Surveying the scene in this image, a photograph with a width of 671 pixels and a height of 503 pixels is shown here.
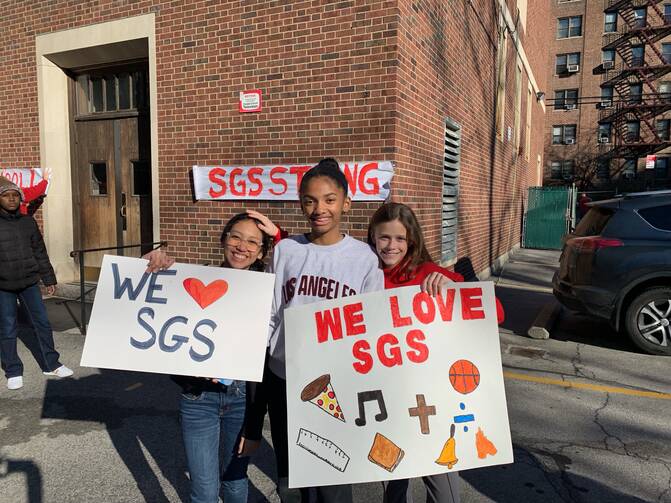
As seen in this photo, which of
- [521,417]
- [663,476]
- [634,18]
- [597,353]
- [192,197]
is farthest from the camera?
[634,18]

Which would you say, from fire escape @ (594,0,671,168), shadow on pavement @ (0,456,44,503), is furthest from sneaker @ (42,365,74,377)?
fire escape @ (594,0,671,168)

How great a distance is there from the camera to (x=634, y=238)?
18.7ft

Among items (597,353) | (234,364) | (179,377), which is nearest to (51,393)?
(179,377)

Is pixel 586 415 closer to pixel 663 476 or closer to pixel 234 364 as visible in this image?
pixel 663 476

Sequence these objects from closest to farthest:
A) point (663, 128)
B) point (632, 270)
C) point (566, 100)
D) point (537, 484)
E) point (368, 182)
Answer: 1. point (537, 484)
2. point (368, 182)
3. point (632, 270)
4. point (663, 128)
5. point (566, 100)

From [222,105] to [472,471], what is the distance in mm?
5027

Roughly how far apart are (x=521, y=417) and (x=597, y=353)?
2.33m

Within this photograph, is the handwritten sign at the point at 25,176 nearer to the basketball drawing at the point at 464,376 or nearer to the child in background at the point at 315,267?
the child in background at the point at 315,267

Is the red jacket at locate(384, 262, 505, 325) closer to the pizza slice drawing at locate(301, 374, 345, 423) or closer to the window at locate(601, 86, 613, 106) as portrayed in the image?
the pizza slice drawing at locate(301, 374, 345, 423)

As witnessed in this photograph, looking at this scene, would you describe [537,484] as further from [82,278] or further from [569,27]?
[569,27]

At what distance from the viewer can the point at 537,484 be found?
296 cm

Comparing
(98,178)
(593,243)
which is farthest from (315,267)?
(98,178)

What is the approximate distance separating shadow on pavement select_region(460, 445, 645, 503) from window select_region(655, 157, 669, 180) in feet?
130

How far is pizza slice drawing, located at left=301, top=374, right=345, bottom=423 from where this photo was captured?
1.89 meters
